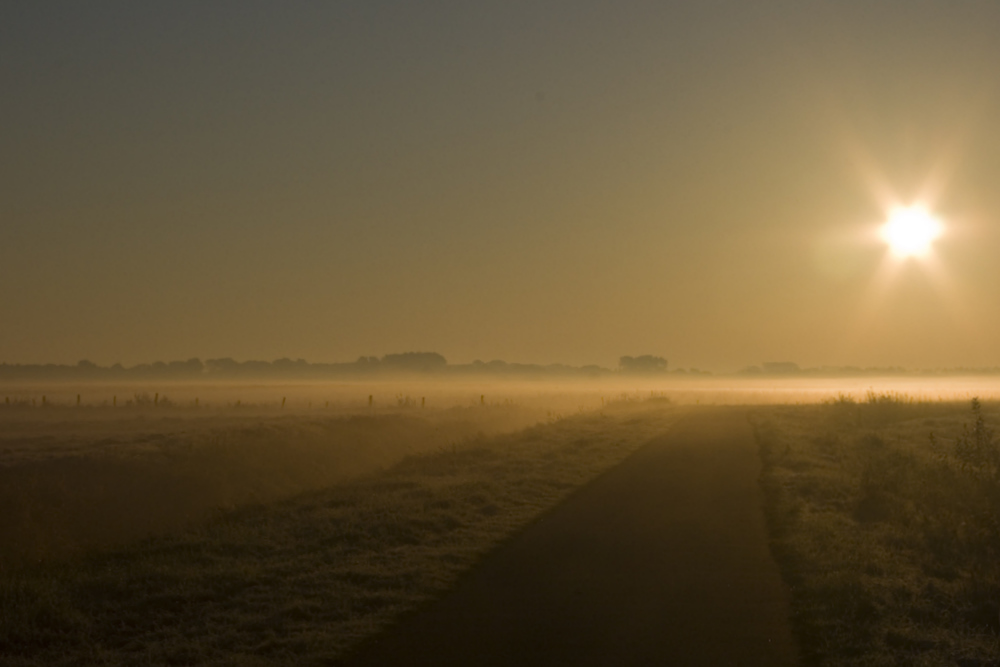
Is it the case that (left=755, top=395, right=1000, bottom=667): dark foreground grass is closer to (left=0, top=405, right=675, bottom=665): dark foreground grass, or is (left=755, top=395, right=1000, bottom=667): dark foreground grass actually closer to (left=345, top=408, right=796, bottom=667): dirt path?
(left=345, top=408, right=796, bottom=667): dirt path

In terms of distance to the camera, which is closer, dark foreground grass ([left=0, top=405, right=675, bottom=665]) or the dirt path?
the dirt path

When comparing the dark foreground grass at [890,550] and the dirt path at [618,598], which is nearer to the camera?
the dirt path at [618,598]

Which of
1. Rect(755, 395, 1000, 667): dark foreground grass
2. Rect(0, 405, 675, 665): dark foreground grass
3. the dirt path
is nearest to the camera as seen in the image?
the dirt path

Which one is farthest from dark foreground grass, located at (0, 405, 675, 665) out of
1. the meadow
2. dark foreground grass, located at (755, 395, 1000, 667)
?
dark foreground grass, located at (755, 395, 1000, 667)

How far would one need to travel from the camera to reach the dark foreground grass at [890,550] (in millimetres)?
8711

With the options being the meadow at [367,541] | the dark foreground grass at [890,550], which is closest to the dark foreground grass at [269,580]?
the meadow at [367,541]

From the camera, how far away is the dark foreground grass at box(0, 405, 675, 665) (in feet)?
28.2

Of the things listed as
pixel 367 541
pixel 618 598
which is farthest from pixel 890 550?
pixel 367 541

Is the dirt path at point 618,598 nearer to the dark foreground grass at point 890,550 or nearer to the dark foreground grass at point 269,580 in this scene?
the dark foreground grass at point 890,550

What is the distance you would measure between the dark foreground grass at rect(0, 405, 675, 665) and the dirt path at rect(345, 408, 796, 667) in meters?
0.64

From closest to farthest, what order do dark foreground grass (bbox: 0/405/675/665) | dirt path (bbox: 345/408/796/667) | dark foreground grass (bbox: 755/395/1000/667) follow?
dirt path (bbox: 345/408/796/667), dark foreground grass (bbox: 0/405/675/665), dark foreground grass (bbox: 755/395/1000/667)

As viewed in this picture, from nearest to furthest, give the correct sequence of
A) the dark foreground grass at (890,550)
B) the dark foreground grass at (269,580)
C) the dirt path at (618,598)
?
the dirt path at (618,598)
the dark foreground grass at (269,580)
the dark foreground grass at (890,550)

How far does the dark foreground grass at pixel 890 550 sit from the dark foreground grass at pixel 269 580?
4.55m

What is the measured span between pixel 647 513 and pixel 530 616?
7.25m
